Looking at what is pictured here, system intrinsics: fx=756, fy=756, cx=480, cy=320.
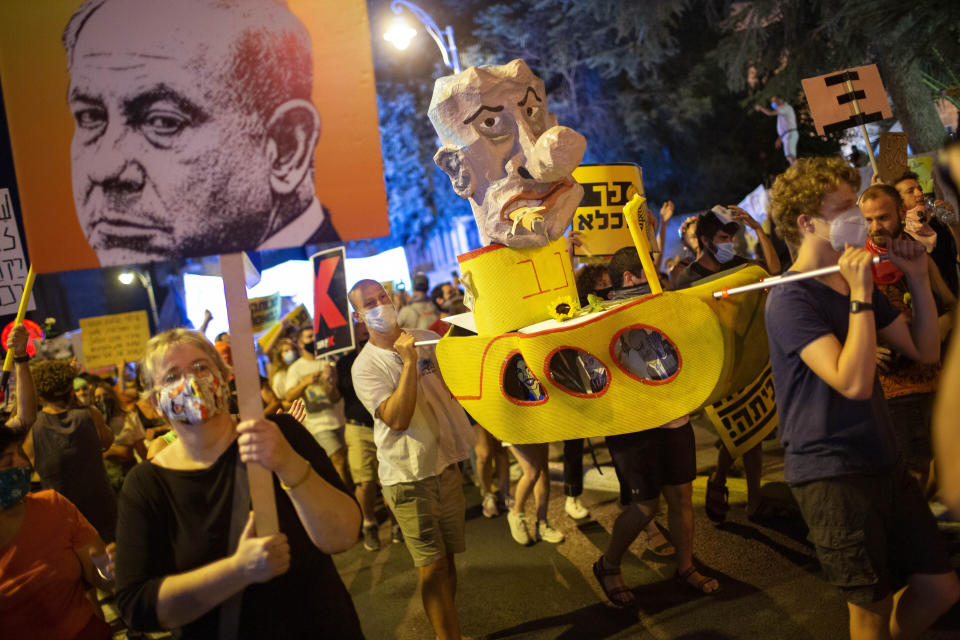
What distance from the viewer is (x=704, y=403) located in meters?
3.39

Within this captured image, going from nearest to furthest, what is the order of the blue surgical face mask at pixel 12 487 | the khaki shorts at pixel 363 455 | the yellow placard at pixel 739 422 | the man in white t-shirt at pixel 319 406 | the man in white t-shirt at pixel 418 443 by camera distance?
the blue surgical face mask at pixel 12 487
the man in white t-shirt at pixel 418 443
the yellow placard at pixel 739 422
the khaki shorts at pixel 363 455
the man in white t-shirt at pixel 319 406

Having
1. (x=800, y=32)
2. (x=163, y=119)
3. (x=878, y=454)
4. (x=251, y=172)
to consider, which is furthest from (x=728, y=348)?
(x=800, y=32)

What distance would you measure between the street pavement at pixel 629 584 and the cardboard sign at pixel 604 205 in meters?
2.18

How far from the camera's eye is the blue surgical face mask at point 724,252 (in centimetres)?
527

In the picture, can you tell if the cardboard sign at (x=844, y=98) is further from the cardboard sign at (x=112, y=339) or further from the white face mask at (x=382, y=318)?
the cardboard sign at (x=112, y=339)

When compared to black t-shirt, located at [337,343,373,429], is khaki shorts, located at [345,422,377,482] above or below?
below

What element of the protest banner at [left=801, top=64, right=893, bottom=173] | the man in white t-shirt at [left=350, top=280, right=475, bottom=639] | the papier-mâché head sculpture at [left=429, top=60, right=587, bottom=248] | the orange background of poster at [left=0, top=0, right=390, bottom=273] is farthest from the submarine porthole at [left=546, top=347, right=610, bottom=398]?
the protest banner at [left=801, top=64, right=893, bottom=173]

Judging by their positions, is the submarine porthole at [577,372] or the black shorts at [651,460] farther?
the black shorts at [651,460]

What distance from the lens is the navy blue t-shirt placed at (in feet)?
8.62

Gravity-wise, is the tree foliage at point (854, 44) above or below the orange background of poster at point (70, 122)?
above

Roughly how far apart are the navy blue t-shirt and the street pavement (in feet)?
5.11

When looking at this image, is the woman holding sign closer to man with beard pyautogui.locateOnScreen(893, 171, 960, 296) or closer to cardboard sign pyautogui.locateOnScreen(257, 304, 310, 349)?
man with beard pyautogui.locateOnScreen(893, 171, 960, 296)

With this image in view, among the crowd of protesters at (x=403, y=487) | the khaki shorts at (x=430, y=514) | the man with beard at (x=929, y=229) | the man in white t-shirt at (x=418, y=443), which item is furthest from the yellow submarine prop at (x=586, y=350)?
the man with beard at (x=929, y=229)

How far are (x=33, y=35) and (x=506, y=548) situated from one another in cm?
473
